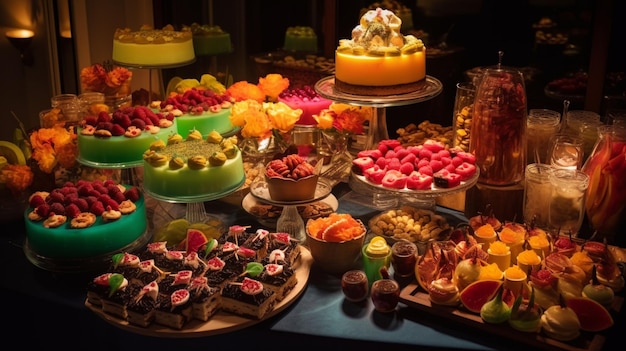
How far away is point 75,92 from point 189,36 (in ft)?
4.28

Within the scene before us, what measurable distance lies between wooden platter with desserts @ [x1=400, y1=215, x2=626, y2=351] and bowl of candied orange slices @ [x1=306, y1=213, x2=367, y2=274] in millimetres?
231

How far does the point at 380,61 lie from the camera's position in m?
2.70

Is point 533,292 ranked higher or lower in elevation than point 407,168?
lower

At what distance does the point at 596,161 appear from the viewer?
2582mm

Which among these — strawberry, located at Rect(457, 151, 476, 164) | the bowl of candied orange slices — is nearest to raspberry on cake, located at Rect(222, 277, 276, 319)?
the bowl of candied orange slices

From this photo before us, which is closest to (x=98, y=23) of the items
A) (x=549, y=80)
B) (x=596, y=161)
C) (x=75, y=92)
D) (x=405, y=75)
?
(x=75, y=92)

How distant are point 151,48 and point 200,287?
5.31 feet

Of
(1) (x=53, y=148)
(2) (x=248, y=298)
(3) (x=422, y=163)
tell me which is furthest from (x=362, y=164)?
(1) (x=53, y=148)

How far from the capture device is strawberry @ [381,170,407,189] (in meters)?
2.46

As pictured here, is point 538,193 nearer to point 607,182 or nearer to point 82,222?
point 607,182

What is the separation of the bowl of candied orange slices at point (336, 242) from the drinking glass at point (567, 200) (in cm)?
72

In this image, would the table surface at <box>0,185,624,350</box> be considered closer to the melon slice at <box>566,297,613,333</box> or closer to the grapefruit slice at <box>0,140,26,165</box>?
the melon slice at <box>566,297,613,333</box>

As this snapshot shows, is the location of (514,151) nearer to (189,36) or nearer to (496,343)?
(496,343)

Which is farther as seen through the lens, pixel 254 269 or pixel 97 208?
pixel 97 208
